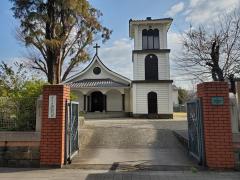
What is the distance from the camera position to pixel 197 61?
1938 centimetres

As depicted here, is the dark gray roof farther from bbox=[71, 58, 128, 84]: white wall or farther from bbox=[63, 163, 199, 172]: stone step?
bbox=[63, 163, 199, 172]: stone step

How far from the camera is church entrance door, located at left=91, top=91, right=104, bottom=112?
25.4 metres

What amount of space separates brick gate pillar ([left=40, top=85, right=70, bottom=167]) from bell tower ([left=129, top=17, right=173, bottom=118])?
15.8 meters

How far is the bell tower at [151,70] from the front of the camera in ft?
72.1

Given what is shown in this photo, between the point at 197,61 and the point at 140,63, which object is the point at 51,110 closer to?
Answer: the point at 197,61

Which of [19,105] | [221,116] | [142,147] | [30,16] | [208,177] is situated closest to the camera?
[208,177]

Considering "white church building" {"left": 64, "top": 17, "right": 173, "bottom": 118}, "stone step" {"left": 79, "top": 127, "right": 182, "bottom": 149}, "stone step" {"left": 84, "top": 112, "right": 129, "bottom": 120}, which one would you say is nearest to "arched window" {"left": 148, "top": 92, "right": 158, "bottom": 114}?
"white church building" {"left": 64, "top": 17, "right": 173, "bottom": 118}

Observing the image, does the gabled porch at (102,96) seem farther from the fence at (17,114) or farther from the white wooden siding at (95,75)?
the fence at (17,114)

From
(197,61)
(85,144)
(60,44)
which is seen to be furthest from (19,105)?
(197,61)

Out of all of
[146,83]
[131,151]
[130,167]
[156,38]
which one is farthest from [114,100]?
[130,167]

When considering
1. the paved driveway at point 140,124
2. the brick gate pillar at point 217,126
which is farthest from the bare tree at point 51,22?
the brick gate pillar at point 217,126

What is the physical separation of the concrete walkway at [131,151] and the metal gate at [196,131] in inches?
10.7

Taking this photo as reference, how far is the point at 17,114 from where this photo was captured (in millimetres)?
7059

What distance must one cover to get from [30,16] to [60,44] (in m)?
2.32
